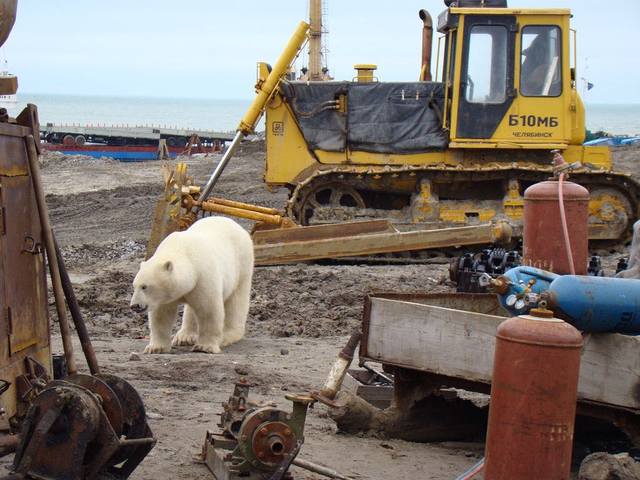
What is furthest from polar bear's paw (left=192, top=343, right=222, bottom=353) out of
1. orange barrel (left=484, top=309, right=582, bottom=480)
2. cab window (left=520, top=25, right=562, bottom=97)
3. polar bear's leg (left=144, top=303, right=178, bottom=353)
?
cab window (left=520, top=25, right=562, bottom=97)

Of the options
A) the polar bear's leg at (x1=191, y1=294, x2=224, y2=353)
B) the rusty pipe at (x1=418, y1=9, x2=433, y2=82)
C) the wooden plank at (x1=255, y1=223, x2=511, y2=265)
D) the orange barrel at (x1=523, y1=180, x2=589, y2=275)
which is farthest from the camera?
the rusty pipe at (x1=418, y1=9, x2=433, y2=82)

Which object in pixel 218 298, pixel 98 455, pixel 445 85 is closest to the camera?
pixel 98 455

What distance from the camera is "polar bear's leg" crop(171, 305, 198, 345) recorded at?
973 cm

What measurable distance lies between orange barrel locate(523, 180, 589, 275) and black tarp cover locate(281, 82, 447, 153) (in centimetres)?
966

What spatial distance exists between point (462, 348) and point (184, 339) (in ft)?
13.6

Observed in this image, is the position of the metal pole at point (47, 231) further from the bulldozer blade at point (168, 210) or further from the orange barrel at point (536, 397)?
the bulldozer blade at point (168, 210)

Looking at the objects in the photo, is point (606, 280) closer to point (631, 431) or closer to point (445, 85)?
point (631, 431)

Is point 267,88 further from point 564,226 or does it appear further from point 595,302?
point 595,302

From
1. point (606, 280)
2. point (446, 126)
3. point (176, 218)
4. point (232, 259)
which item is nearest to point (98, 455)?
point (606, 280)

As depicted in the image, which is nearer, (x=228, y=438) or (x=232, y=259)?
(x=228, y=438)

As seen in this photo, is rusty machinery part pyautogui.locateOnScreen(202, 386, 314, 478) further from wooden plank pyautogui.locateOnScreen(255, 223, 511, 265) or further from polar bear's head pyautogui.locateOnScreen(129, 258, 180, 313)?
wooden plank pyautogui.locateOnScreen(255, 223, 511, 265)

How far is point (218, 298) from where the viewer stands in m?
9.23

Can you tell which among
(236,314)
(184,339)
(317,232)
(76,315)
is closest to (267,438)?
(76,315)

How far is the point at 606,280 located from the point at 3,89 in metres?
3.07
